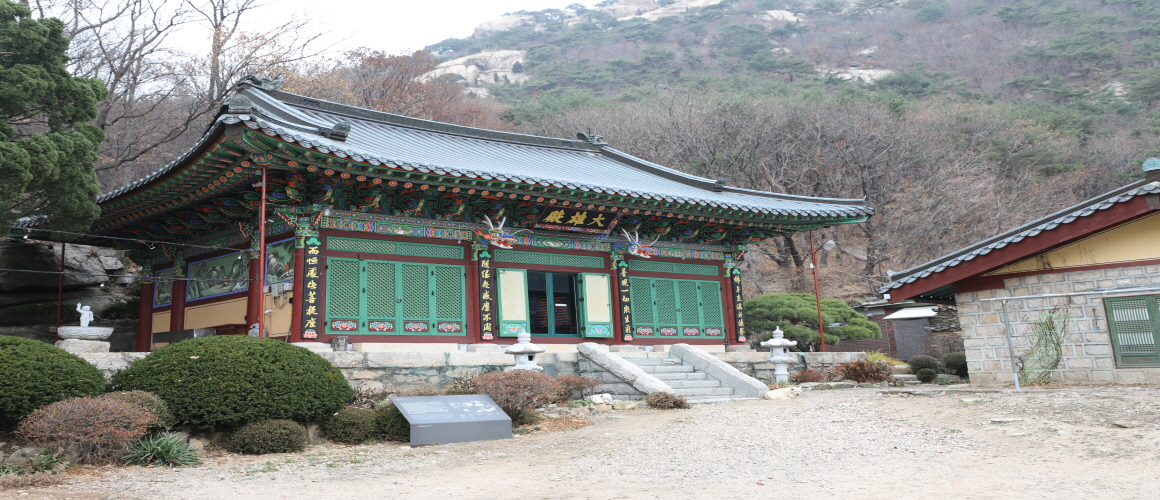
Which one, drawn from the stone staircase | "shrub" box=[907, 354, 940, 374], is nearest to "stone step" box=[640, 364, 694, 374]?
the stone staircase

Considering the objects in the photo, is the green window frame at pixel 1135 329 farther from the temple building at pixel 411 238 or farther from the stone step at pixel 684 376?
the temple building at pixel 411 238

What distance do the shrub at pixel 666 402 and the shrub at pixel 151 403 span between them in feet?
20.2

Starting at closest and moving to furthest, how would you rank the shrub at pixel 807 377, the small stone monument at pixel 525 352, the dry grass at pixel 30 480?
the dry grass at pixel 30 480, the small stone monument at pixel 525 352, the shrub at pixel 807 377

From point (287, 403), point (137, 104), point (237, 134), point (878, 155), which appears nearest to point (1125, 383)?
point (287, 403)

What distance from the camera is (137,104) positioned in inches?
1117

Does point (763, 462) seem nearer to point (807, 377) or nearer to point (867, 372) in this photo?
point (867, 372)

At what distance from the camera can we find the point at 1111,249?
38.0 ft

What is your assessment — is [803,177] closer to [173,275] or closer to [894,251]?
[894,251]

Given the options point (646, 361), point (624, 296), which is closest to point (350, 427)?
point (646, 361)

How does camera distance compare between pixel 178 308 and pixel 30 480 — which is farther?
pixel 178 308

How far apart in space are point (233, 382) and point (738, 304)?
12.2 metres

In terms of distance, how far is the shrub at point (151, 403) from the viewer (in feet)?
25.0

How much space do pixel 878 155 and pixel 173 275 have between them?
88.0ft

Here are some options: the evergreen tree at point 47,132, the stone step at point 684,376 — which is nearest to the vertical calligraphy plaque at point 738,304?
the stone step at point 684,376
